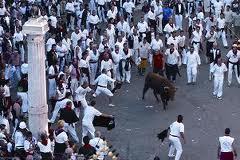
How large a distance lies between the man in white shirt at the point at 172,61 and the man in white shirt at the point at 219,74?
1.56 metres

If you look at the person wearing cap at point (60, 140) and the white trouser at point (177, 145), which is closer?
the person wearing cap at point (60, 140)

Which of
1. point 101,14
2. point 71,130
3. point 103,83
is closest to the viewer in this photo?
point 71,130

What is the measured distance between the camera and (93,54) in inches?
1014

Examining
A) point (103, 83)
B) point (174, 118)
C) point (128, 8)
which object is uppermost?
point (128, 8)

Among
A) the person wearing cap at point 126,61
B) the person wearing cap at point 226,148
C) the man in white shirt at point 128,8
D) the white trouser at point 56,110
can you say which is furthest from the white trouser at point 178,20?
the person wearing cap at point 226,148

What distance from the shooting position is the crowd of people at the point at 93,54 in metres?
20.0

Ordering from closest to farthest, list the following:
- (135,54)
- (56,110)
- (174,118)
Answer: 1. (56,110)
2. (174,118)
3. (135,54)

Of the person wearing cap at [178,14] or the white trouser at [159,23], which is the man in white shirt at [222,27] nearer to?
the person wearing cap at [178,14]

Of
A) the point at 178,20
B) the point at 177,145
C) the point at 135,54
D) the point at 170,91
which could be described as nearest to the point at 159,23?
the point at 178,20

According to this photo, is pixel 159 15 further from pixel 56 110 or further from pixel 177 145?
pixel 177 145

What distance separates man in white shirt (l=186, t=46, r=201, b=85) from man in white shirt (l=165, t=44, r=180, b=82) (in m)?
0.43

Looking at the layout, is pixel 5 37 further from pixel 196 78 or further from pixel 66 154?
pixel 66 154

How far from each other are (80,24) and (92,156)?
1321 cm

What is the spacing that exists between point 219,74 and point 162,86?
2.30 metres
